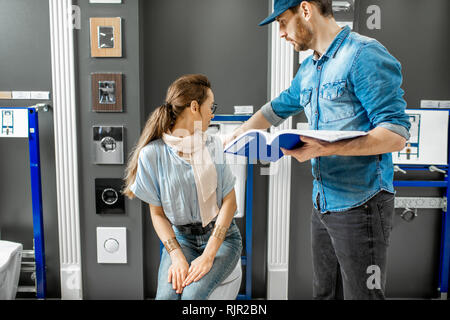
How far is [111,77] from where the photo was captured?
6.03 feet

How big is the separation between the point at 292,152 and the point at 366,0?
1.51 meters

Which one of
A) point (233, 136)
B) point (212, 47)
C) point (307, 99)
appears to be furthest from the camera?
point (212, 47)

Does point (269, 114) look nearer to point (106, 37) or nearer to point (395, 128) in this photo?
point (395, 128)

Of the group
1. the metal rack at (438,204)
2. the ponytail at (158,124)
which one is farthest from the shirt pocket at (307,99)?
the metal rack at (438,204)

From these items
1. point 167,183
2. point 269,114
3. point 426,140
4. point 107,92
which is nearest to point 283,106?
point 269,114

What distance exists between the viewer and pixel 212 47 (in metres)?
2.04

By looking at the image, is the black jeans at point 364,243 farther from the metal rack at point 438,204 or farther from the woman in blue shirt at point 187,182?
the metal rack at point 438,204

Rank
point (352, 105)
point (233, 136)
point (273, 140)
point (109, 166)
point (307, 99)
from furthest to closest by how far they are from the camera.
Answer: point (109, 166) → point (233, 136) → point (307, 99) → point (352, 105) → point (273, 140)

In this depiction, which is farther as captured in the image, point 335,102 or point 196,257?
point 196,257

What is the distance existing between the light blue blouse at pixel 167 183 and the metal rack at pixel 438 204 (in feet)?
4.39

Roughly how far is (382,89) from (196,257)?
2.91ft

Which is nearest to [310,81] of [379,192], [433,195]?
[379,192]

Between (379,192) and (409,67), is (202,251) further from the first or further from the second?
(409,67)

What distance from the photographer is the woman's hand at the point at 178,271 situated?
1.20 metres
